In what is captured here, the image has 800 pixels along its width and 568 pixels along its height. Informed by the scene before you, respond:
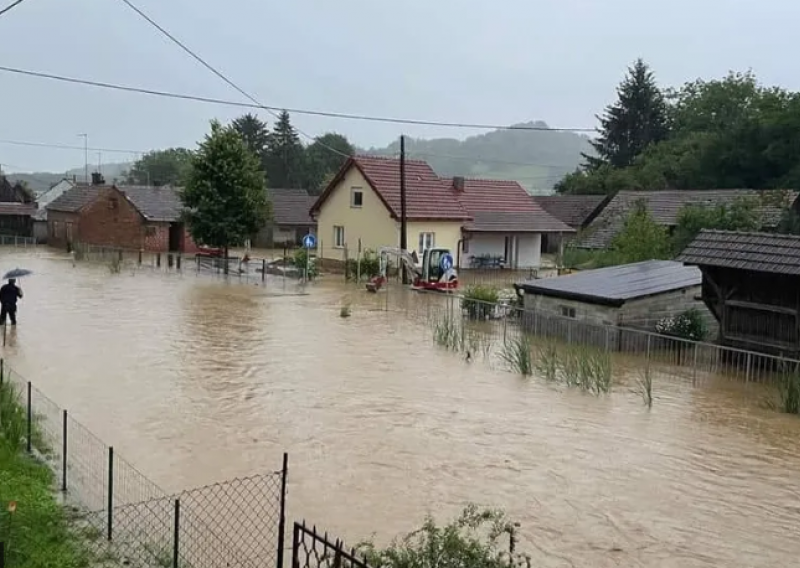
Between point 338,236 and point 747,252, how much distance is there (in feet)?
86.6

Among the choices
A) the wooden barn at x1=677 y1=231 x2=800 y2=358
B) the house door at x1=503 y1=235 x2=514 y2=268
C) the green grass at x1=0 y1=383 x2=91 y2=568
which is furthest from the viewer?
the house door at x1=503 y1=235 x2=514 y2=268

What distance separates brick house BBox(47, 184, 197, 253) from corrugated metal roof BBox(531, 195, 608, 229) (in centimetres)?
2305

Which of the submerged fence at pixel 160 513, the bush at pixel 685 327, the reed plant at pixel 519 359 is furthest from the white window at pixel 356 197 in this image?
the submerged fence at pixel 160 513

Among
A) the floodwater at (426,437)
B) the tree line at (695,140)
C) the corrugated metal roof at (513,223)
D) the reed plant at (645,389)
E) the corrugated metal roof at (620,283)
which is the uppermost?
the tree line at (695,140)

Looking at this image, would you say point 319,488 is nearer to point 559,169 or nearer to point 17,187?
point 17,187

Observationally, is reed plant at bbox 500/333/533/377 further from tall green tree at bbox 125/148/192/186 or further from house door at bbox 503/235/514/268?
tall green tree at bbox 125/148/192/186

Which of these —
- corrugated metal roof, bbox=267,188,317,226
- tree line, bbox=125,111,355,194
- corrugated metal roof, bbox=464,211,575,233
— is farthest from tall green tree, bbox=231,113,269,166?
corrugated metal roof, bbox=464,211,575,233

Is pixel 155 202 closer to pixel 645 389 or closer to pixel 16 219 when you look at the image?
pixel 16 219

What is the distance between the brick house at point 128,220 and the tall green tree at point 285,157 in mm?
36431

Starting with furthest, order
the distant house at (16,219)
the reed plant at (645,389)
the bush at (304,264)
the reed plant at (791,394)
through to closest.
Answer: the distant house at (16,219), the bush at (304,264), the reed plant at (645,389), the reed plant at (791,394)

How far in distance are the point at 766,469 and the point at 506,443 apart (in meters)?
3.90

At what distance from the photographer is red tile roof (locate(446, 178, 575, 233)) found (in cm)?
4484

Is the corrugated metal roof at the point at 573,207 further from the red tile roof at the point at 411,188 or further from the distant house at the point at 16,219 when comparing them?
the distant house at the point at 16,219

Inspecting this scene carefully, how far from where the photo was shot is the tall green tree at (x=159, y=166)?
106m
